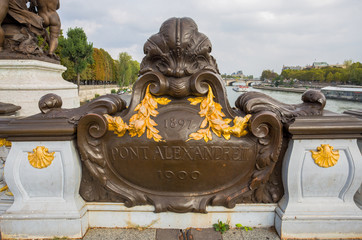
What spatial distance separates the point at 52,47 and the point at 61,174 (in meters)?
5.46

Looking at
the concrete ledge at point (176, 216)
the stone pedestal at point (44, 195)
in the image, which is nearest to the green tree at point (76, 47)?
the stone pedestal at point (44, 195)

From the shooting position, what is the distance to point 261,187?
2277mm

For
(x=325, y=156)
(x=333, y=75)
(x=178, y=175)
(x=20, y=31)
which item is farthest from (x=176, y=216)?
(x=333, y=75)

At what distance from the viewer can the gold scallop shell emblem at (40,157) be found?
2.12m

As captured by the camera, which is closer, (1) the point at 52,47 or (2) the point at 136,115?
(2) the point at 136,115

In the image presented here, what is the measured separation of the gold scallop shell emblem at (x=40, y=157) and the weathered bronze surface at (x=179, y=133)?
129 mm

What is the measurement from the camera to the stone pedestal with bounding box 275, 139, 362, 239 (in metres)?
2.12

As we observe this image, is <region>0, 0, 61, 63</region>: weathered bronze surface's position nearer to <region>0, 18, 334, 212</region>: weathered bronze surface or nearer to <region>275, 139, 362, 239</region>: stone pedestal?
<region>0, 18, 334, 212</region>: weathered bronze surface

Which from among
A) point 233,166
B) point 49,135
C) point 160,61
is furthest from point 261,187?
point 49,135

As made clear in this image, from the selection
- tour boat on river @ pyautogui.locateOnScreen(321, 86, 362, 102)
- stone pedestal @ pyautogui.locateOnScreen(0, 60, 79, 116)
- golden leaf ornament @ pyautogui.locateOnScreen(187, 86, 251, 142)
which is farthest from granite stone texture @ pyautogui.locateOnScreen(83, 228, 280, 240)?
tour boat on river @ pyautogui.locateOnScreen(321, 86, 362, 102)

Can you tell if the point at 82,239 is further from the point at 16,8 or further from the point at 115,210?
the point at 16,8

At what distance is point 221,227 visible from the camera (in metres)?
2.29

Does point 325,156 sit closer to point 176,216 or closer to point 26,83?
point 176,216

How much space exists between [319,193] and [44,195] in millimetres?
2785
